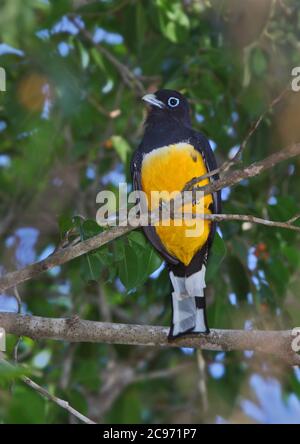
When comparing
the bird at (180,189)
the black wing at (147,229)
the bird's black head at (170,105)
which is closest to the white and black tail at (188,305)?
the bird at (180,189)

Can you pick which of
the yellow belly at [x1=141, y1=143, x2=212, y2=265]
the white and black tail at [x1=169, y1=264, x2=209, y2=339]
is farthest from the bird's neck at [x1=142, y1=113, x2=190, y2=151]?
the white and black tail at [x1=169, y1=264, x2=209, y2=339]

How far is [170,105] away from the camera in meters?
5.49

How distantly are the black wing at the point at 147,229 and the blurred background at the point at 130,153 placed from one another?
1.12ft

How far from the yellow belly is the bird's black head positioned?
50 cm

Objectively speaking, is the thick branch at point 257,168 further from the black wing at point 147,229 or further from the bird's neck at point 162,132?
the bird's neck at point 162,132

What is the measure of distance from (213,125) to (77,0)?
1.76 meters

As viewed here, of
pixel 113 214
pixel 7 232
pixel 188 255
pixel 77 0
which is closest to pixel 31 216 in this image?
pixel 7 232

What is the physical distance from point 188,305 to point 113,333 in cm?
81

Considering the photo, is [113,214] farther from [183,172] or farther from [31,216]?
[31,216]

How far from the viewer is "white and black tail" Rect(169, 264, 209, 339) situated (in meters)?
4.16

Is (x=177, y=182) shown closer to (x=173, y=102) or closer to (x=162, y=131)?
(x=162, y=131)

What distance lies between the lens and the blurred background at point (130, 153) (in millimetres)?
5246

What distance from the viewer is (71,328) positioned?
157 inches

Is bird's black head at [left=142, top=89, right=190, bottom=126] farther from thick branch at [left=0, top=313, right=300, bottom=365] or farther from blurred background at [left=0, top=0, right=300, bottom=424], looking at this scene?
thick branch at [left=0, top=313, right=300, bottom=365]
